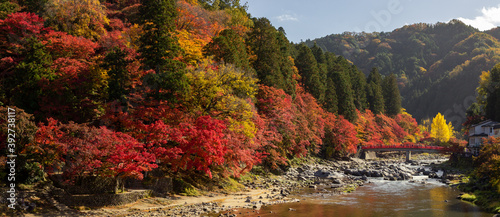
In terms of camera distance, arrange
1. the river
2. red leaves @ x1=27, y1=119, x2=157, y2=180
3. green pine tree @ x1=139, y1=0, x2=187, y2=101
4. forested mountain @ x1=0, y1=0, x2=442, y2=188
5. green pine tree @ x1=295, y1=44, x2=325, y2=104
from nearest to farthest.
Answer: red leaves @ x1=27, y1=119, x2=157, y2=180, forested mountain @ x1=0, y1=0, x2=442, y2=188, the river, green pine tree @ x1=139, y1=0, x2=187, y2=101, green pine tree @ x1=295, y1=44, x2=325, y2=104

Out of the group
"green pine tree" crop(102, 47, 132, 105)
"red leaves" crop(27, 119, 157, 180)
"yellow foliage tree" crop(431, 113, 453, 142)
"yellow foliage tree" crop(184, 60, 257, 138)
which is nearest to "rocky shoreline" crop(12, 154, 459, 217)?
"red leaves" crop(27, 119, 157, 180)

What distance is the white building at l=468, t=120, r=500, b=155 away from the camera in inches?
2143

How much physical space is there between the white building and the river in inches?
1036

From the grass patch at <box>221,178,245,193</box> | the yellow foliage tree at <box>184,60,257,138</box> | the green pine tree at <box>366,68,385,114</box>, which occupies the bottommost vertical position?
the grass patch at <box>221,178,245,193</box>

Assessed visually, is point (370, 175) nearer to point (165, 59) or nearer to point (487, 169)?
point (487, 169)

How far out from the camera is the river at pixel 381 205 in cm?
2272

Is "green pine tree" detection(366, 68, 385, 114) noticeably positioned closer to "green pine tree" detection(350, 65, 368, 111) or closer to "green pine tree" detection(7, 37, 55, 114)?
"green pine tree" detection(350, 65, 368, 111)

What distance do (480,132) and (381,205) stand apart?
44.2m

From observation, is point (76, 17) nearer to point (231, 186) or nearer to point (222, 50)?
point (222, 50)

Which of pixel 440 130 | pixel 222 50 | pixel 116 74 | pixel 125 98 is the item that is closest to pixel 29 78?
pixel 116 74

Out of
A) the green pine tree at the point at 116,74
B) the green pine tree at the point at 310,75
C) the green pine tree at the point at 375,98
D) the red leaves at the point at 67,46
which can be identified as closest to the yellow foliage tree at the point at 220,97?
the green pine tree at the point at 116,74

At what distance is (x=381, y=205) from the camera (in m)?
26.0

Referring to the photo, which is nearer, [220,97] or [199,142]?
[199,142]

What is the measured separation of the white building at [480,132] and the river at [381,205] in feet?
86.3
